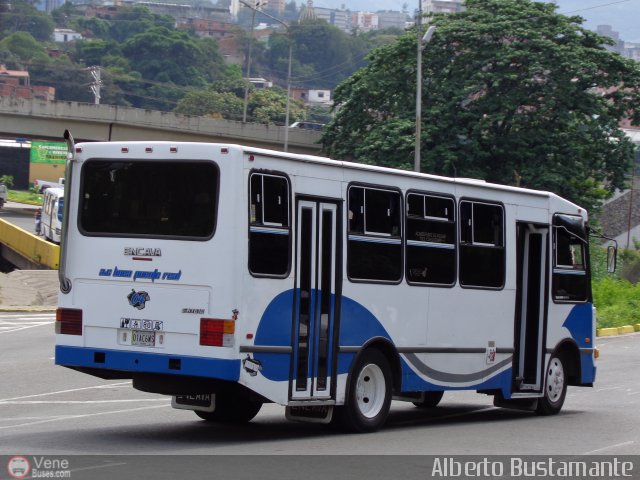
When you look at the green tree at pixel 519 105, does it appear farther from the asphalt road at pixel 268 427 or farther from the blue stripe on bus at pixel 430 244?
the blue stripe on bus at pixel 430 244

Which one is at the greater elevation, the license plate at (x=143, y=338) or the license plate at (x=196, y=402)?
the license plate at (x=143, y=338)

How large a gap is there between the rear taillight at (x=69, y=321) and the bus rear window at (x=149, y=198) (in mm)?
844

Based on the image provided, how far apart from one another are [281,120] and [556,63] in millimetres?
70452

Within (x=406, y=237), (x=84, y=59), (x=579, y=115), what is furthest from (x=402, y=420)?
(x=84, y=59)

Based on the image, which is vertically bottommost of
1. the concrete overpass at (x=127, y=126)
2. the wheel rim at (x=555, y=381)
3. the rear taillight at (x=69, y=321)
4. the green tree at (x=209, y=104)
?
the wheel rim at (x=555, y=381)

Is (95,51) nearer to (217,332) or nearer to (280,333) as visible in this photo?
(280,333)

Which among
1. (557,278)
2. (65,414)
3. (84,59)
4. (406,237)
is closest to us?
(406,237)

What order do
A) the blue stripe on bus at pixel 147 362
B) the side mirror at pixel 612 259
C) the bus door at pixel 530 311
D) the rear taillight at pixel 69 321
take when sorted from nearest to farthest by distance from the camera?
1. the blue stripe on bus at pixel 147 362
2. the rear taillight at pixel 69 321
3. the bus door at pixel 530 311
4. the side mirror at pixel 612 259

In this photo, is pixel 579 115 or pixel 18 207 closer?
pixel 579 115

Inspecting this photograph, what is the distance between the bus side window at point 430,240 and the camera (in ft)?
46.1

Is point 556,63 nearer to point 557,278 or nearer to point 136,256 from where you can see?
point 557,278

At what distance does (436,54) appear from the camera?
5609cm
